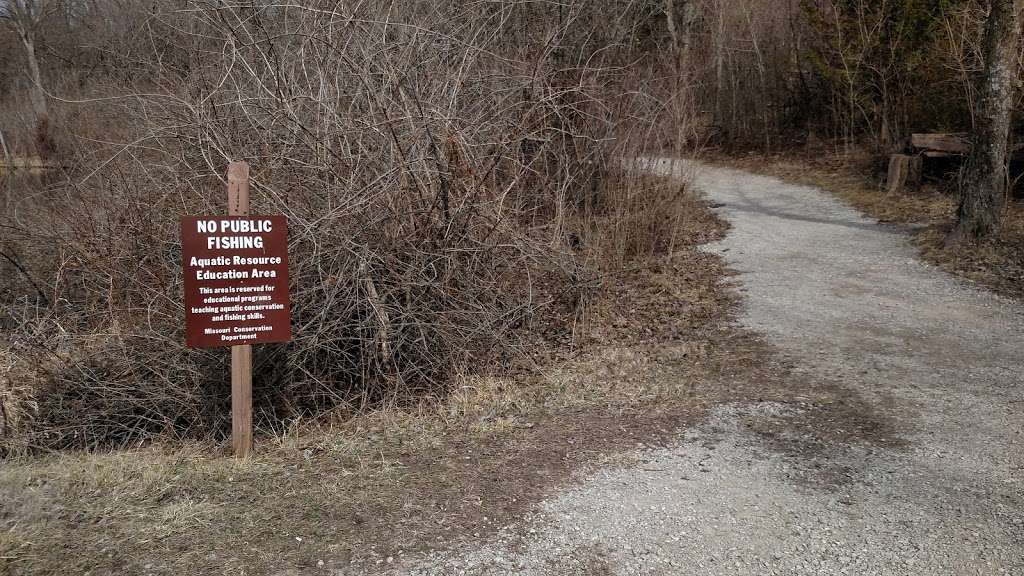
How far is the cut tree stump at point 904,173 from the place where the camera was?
13.7 m

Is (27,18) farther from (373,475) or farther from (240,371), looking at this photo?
(373,475)

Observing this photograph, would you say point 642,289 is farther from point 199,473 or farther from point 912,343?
point 199,473

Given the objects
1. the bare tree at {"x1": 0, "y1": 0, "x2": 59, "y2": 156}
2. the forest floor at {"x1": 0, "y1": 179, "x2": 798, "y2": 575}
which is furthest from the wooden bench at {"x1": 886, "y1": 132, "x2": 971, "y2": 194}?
the bare tree at {"x1": 0, "y1": 0, "x2": 59, "y2": 156}

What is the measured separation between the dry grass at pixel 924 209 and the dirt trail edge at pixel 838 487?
149cm

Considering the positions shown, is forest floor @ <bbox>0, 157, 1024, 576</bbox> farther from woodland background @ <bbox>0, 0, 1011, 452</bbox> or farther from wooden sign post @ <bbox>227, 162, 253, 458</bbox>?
woodland background @ <bbox>0, 0, 1011, 452</bbox>

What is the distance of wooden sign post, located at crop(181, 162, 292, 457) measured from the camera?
450cm

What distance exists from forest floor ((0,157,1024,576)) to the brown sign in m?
0.79

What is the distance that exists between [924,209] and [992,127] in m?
2.95

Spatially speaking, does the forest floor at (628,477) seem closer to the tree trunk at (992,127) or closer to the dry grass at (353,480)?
the dry grass at (353,480)

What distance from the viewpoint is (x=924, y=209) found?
1217 centimetres

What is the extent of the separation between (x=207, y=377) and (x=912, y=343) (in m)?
5.74

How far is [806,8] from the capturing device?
1902cm

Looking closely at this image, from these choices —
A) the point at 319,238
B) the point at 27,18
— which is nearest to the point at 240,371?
the point at 319,238

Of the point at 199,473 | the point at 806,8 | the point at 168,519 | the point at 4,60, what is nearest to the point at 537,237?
the point at 199,473
